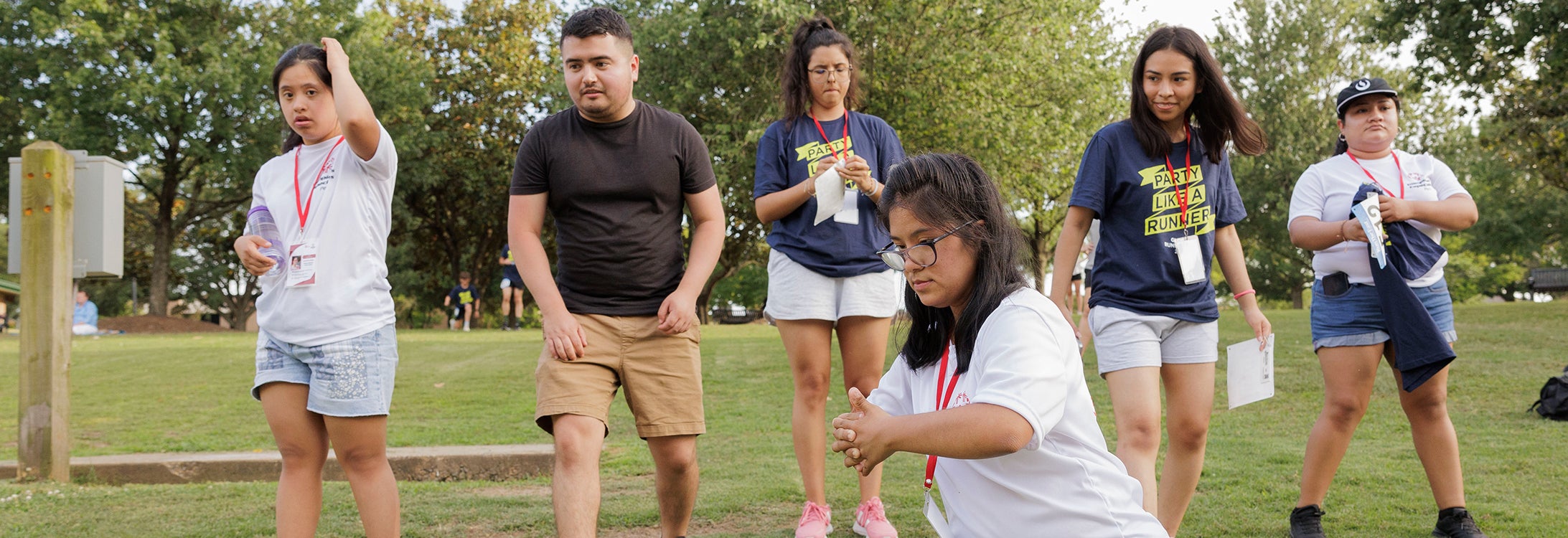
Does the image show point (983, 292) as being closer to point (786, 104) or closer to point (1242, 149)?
point (1242, 149)

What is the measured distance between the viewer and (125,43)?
3034 centimetres

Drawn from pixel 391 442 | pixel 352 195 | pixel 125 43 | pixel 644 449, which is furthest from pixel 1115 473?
pixel 125 43

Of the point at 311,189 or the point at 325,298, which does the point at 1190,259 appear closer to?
the point at 325,298

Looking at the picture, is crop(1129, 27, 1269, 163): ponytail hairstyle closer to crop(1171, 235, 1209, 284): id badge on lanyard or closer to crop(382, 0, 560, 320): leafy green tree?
crop(1171, 235, 1209, 284): id badge on lanyard

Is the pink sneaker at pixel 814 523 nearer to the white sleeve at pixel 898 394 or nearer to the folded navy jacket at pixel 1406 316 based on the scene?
the white sleeve at pixel 898 394

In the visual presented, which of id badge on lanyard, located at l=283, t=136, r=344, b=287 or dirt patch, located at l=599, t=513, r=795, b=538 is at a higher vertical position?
id badge on lanyard, located at l=283, t=136, r=344, b=287

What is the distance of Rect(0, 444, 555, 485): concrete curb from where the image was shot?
639 cm

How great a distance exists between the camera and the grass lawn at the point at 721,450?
16.3 feet

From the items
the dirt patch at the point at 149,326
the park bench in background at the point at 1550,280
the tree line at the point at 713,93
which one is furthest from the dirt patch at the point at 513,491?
the park bench in background at the point at 1550,280

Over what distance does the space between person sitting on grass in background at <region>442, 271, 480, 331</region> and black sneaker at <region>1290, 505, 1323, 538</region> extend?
22767 mm

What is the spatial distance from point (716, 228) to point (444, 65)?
33.6 meters

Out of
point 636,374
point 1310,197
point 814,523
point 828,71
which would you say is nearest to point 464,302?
point 828,71

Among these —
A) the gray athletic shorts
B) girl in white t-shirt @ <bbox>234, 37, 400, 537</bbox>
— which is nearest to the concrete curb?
girl in white t-shirt @ <bbox>234, 37, 400, 537</bbox>

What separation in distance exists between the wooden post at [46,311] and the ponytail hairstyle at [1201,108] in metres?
6.13
